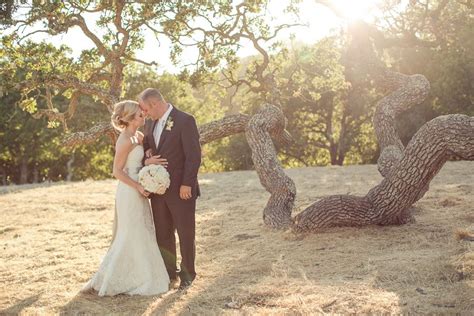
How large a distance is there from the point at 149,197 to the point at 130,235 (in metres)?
0.52

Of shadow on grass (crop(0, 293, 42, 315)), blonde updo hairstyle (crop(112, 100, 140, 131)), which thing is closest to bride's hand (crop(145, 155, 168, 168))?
blonde updo hairstyle (crop(112, 100, 140, 131))

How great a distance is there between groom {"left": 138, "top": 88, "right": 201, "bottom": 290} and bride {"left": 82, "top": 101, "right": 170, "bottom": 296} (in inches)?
5.3

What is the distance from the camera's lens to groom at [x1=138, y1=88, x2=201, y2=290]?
639 centimetres

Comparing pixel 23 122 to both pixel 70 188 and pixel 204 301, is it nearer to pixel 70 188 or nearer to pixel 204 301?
pixel 70 188

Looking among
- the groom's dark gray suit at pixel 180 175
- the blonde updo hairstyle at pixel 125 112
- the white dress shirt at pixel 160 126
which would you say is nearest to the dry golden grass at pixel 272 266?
the groom's dark gray suit at pixel 180 175

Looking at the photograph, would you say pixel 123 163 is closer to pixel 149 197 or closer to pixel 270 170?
pixel 149 197

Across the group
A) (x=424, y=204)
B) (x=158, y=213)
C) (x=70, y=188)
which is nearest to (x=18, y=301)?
(x=158, y=213)

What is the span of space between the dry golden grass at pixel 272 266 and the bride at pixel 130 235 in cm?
21

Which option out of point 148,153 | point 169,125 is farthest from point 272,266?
point 169,125

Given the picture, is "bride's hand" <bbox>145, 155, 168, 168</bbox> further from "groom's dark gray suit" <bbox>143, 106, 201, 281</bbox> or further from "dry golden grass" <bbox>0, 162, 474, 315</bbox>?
"dry golden grass" <bbox>0, 162, 474, 315</bbox>

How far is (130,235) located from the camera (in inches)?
257

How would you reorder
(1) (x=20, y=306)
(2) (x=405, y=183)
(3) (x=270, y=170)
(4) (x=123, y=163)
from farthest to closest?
(3) (x=270, y=170), (2) (x=405, y=183), (4) (x=123, y=163), (1) (x=20, y=306)

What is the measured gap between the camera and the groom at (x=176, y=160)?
6387 mm

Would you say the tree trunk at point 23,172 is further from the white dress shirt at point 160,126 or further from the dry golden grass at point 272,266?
the white dress shirt at point 160,126
